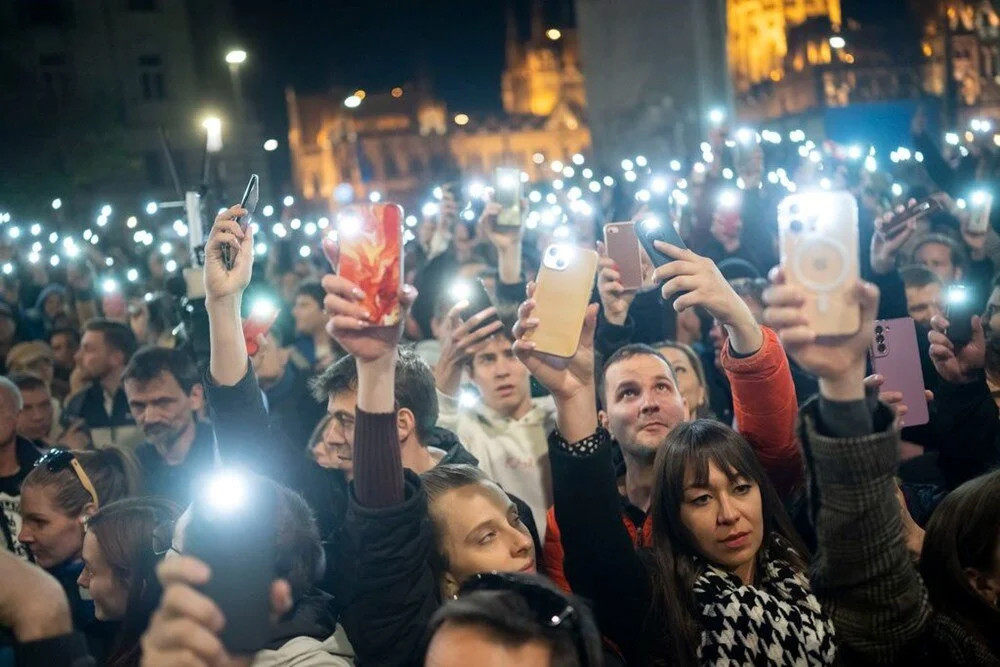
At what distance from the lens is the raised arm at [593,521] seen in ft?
9.96

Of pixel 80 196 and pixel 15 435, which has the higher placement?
pixel 80 196

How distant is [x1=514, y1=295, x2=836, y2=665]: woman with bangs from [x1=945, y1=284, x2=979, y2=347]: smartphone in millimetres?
1409

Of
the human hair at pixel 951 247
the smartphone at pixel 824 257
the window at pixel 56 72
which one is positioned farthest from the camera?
the window at pixel 56 72

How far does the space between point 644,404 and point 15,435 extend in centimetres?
323

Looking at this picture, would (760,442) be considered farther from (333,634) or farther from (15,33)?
(15,33)

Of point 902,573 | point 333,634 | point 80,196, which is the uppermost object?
Answer: point 80,196

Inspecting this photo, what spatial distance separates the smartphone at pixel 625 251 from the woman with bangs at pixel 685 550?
3.44 ft

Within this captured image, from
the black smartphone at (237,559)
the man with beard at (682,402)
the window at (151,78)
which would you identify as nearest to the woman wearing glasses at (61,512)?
the man with beard at (682,402)

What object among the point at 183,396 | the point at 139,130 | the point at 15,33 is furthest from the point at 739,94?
the point at 183,396

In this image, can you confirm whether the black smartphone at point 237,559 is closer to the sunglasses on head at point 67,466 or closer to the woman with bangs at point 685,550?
the woman with bangs at point 685,550

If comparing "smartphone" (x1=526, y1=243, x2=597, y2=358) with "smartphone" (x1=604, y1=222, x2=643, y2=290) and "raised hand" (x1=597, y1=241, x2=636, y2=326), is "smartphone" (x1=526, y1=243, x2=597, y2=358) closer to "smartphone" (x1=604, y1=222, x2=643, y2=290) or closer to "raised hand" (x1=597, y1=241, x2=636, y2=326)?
"raised hand" (x1=597, y1=241, x2=636, y2=326)

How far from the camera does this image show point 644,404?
410 centimetres

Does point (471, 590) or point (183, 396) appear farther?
point (183, 396)

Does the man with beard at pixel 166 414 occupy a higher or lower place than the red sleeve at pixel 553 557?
higher
